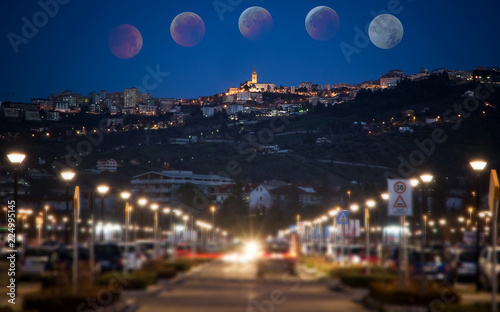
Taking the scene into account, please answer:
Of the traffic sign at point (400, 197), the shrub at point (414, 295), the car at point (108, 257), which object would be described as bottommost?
the shrub at point (414, 295)

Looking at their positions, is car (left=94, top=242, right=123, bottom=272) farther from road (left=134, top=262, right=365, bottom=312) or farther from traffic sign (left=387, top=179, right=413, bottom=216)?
traffic sign (left=387, top=179, right=413, bottom=216)

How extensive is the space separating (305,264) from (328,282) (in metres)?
16.6

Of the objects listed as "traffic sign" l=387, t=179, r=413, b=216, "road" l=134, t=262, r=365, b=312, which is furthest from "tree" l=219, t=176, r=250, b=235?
"traffic sign" l=387, t=179, r=413, b=216

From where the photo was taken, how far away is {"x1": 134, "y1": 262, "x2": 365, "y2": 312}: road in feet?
77.5

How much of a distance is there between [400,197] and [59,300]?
11.2 metres

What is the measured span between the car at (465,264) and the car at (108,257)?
46.4 ft

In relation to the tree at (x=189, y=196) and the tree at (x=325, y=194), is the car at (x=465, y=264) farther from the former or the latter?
the tree at (x=189, y=196)

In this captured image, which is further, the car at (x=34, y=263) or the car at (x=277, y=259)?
the car at (x=277, y=259)

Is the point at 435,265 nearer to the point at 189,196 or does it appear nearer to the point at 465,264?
the point at 465,264

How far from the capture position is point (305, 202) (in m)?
185

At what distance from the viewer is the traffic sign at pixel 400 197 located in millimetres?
26234

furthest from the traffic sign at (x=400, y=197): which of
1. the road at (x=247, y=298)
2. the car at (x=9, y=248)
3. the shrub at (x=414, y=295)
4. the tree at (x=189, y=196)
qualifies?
the tree at (x=189, y=196)

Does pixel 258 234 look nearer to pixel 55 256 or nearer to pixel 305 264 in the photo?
pixel 305 264

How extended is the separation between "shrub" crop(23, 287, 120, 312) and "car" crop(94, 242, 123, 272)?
14.0 meters
